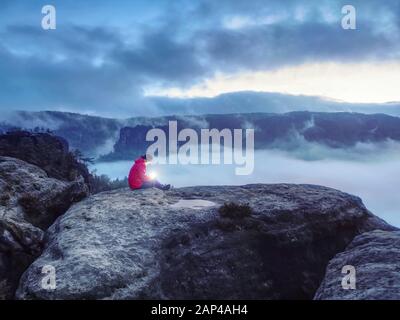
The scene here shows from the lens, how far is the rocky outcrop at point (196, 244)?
15508 mm

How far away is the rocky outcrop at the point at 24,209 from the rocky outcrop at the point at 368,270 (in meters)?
11.0

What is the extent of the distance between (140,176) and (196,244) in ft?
21.5

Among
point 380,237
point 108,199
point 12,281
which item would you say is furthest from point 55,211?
point 380,237

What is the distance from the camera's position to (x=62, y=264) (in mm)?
15430

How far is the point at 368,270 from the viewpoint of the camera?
15273 millimetres

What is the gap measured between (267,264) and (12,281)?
9.77m

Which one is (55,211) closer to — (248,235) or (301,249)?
(248,235)

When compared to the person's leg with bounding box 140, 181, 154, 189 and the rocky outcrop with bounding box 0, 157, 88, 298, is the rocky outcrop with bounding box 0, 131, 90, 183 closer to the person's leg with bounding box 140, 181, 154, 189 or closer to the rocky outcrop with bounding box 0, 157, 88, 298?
the rocky outcrop with bounding box 0, 157, 88, 298

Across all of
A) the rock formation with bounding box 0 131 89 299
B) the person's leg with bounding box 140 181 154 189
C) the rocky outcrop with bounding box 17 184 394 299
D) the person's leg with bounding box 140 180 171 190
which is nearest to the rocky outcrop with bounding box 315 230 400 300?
the rocky outcrop with bounding box 17 184 394 299

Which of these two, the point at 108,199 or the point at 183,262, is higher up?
the point at 108,199

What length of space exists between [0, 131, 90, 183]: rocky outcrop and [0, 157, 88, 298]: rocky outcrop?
2.44 metres
